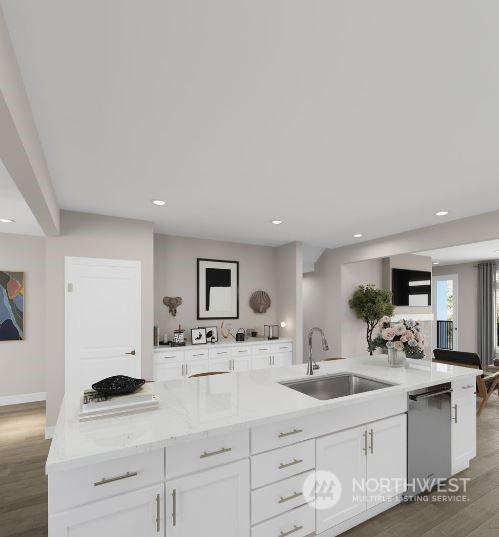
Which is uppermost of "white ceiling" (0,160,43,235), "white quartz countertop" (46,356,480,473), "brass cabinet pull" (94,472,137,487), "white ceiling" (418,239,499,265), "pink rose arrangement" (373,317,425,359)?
"white ceiling" (0,160,43,235)

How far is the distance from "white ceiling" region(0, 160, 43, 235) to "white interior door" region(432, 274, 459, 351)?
358 inches

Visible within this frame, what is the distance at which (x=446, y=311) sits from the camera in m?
8.67

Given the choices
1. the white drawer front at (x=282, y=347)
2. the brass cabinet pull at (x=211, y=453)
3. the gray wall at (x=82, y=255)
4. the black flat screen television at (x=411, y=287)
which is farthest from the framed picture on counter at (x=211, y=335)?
the black flat screen television at (x=411, y=287)

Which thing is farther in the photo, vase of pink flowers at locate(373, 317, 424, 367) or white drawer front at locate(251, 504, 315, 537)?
vase of pink flowers at locate(373, 317, 424, 367)

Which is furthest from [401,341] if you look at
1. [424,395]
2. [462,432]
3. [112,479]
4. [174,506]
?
[112,479]

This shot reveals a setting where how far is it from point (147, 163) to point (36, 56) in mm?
1058

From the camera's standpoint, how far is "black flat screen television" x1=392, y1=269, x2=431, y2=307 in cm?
682

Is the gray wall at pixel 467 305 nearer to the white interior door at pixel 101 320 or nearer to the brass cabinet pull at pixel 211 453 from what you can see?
the white interior door at pixel 101 320

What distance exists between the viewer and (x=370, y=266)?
6.70 m

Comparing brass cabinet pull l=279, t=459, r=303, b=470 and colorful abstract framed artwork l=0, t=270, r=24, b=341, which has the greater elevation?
colorful abstract framed artwork l=0, t=270, r=24, b=341

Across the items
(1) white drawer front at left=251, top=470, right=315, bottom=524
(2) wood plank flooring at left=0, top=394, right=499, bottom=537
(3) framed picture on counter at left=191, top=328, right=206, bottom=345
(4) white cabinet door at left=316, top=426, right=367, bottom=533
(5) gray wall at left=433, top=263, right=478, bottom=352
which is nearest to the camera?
(1) white drawer front at left=251, top=470, right=315, bottom=524

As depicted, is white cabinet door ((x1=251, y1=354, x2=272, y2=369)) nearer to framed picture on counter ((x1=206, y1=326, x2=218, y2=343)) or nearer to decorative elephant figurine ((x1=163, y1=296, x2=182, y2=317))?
framed picture on counter ((x1=206, y1=326, x2=218, y2=343))

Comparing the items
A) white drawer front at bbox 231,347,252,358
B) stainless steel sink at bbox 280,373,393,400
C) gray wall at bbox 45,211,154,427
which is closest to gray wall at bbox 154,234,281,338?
white drawer front at bbox 231,347,252,358

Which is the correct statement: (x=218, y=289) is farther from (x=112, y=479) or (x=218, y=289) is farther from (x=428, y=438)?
(x=112, y=479)
